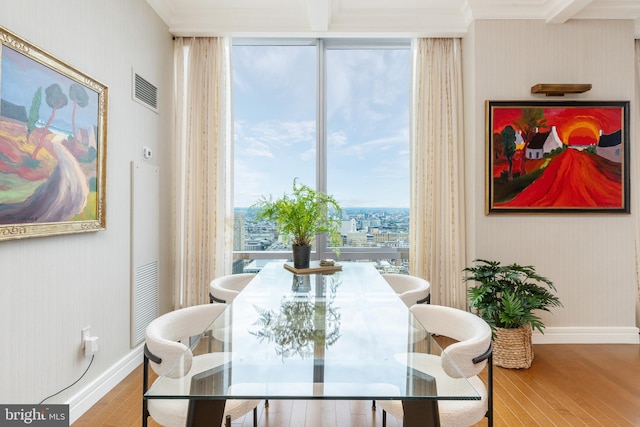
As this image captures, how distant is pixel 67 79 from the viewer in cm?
203

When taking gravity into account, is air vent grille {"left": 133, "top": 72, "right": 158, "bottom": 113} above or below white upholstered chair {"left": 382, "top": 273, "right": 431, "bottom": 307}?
above

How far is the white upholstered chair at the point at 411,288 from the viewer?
2.15 metres

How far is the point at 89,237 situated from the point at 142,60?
152 cm

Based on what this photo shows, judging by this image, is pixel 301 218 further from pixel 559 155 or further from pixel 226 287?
pixel 559 155

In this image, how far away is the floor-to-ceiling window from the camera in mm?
3791

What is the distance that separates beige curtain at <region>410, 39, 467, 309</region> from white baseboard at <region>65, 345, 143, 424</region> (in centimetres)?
250

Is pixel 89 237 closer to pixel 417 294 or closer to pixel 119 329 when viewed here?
pixel 119 329

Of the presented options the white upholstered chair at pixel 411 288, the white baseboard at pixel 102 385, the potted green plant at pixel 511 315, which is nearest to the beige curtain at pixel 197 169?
the white baseboard at pixel 102 385

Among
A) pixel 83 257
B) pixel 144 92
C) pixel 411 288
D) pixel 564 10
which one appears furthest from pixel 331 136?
pixel 83 257

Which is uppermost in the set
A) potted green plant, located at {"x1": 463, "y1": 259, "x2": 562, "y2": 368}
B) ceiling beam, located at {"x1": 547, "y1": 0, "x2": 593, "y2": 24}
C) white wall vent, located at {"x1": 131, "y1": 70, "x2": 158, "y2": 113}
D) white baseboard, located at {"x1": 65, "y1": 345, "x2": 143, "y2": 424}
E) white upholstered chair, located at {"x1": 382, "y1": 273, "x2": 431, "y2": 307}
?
ceiling beam, located at {"x1": 547, "y1": 0, "x2": 593, "y2": 24}

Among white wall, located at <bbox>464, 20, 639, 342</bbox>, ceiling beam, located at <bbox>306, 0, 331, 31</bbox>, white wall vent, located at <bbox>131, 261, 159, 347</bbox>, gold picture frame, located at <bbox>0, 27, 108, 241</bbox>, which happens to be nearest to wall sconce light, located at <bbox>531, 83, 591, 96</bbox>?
white wall, located at <bbox>464, 20, 639, 342</bbox>

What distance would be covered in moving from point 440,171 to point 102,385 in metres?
3.18

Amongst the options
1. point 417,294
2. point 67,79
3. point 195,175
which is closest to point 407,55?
point 195,175

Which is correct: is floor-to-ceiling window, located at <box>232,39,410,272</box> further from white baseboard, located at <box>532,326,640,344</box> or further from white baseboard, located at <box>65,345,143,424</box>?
white baseboard, located at <box>532,326,640,344</box>
